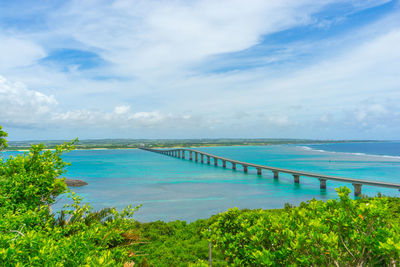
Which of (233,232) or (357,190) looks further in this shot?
(357,190)

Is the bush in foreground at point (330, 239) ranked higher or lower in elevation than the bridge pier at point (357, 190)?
higher

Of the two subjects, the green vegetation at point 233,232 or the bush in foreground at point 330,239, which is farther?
the bush in foreground at point 330,239

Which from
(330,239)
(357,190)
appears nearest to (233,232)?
(330,239)

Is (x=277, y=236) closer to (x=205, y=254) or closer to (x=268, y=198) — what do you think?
(x=205, y=254)

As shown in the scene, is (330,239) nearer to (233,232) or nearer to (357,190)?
(233,232)

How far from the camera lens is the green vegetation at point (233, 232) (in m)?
4.06

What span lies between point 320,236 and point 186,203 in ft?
104

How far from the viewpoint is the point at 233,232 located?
7.07m

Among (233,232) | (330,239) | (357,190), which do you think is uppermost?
(330,239)

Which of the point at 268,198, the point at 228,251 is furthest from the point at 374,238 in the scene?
the point at 268,198

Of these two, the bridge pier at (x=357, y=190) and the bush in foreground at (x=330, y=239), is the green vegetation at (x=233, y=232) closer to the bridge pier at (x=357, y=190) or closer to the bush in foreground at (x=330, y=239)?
the bush in foreground at (x=330, y=239)

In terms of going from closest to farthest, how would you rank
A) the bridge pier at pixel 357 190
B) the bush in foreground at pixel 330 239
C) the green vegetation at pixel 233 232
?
the green vegetation at pixel 233 232
the bush in foreground at pixel 330 239
the bridge pier at pixel 357 190

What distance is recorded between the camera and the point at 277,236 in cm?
552

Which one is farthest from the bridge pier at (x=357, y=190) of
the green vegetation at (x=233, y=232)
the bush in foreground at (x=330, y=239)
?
the bush in foreground at (x=330, y=239)
